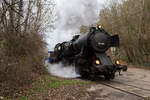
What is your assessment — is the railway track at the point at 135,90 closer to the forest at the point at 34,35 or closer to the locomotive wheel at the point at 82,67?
the locomotive wheel at the point at 82,67

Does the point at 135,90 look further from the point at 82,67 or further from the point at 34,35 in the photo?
the point at 34,35

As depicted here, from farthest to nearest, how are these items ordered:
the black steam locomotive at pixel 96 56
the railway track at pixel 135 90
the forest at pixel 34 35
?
the black steam locomotive at pixel 96 56
the forest at pixel 34 35
the railway track at pixel 135 90

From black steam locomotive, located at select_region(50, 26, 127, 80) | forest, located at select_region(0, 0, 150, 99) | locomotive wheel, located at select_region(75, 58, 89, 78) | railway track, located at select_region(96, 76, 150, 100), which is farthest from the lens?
locomotive wheel, located at select_region(75, 58, 89, 78)

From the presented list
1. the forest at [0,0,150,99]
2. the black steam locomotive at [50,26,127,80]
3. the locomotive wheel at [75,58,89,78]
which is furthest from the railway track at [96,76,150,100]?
the forest at [0,0,150,99]

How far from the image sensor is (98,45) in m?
9.97

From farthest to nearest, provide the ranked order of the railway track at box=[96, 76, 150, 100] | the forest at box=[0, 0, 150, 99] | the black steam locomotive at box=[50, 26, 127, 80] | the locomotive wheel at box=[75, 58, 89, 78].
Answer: the locomotive wheel at box=[75, 58, 89, 78]
the black steam locomotive at box=[50, 26, 127, 80]
the forest at box=[0, 0, 150, 99]
the railway track at box=[96, 76, 150, 100]

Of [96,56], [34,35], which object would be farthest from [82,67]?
[34,35]

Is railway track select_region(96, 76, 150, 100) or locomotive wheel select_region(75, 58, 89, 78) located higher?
locomotive wheel select_region(75, 58, 89, 78)

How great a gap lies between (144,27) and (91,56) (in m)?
12.8

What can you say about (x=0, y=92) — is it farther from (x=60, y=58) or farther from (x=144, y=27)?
(x=144, y=27)

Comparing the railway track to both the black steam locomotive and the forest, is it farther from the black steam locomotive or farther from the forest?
the forest

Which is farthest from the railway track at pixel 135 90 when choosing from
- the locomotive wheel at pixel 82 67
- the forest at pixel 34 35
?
the forest at pixel 34 35

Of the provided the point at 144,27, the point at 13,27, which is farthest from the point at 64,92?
the point at 144,27

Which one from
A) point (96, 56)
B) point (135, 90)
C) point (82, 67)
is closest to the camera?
point (135, 90)
